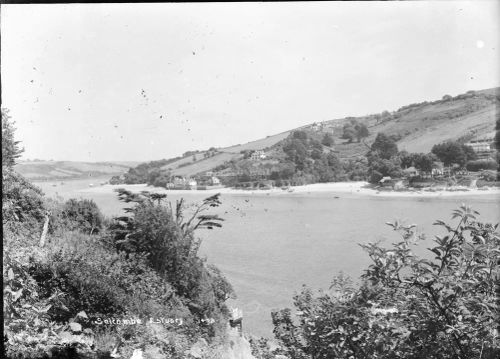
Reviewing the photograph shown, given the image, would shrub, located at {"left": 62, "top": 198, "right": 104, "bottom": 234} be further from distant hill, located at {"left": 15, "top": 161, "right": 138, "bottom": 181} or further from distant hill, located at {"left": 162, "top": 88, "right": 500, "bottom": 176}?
distant hill, located at {"left": 162, "top": 88, "right": 500, "bottom": 176}

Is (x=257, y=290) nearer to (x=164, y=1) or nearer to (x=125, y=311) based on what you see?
(x=125, y=311)

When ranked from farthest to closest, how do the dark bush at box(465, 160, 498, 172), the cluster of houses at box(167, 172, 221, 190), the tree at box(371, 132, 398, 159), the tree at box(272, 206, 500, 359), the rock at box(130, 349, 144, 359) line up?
the cluster of houses at box(167, 172, 221, 190), the tree at box(371, 132, 398, 159), the dark bush at box(465, 160, 498, 172), the rock at box(130, 349, 144, 359), the tree at box(272, 206, 500, 359)

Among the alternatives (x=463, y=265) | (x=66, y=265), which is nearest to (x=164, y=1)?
(x=66, y=265)

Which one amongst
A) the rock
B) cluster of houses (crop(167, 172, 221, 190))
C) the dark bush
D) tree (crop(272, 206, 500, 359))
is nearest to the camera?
tree (crop(272, 206, 500, 359))

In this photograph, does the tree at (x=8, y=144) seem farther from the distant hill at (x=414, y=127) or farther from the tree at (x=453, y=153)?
the tree at (x=453, y=153)

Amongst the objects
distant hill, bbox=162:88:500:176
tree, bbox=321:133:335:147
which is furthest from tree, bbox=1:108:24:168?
tree, bbox=321:133:335:147

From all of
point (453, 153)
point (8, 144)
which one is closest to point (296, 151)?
point (453, 153)
